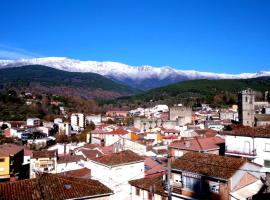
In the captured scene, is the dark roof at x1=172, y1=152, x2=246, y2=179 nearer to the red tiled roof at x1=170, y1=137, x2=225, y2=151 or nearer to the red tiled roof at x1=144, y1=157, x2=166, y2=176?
the red tiled roof at x1=144, y1=157, x2=166, y2=176

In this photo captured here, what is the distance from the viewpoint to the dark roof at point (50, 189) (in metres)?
18.3

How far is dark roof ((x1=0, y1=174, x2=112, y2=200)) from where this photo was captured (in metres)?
18.3

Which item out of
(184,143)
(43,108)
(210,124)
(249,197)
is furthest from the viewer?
(43,108)

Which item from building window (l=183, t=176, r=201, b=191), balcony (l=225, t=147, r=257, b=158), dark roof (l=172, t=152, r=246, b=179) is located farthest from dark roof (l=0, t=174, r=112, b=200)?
balcony (l=225, t=147, r=257, b=158)

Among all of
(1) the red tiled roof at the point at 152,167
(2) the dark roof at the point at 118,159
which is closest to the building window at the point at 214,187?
(2) the dark roof at the point at 118,159

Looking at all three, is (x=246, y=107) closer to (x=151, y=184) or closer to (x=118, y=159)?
(x=118, y=159)

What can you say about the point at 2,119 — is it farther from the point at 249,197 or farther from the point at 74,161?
the point at 249,197

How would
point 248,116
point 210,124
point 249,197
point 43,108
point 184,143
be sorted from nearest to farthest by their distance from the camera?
1. point 249,197
2. point 184,143
3. point 248,116
4. point 210,124
5. point 43,108

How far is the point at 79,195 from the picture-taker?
1938cm

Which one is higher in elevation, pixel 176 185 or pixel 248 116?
pixel 248 116

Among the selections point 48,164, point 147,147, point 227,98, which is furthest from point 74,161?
point 227,98

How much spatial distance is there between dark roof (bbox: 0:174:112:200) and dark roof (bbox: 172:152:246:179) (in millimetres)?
5450

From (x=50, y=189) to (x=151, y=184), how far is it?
26.3ft

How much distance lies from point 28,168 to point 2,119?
5185 cm
